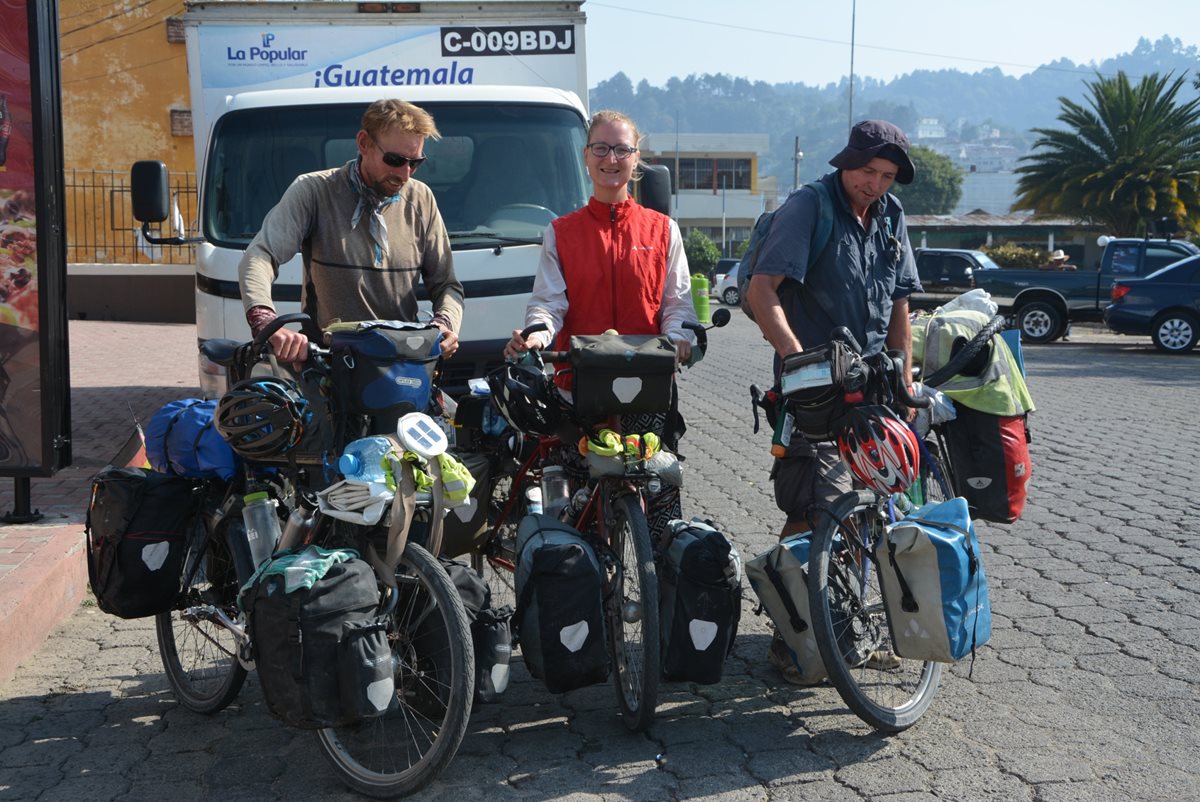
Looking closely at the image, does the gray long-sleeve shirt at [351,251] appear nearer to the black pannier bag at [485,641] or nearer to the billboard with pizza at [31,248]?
the black pannier bag at [485,641]

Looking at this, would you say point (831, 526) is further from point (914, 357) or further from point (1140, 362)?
point (1140, 362)

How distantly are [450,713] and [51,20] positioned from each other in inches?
167

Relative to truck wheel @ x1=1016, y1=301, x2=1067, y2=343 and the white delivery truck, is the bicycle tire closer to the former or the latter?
the white delivery truck

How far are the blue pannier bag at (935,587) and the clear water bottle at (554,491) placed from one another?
1097 millimetres

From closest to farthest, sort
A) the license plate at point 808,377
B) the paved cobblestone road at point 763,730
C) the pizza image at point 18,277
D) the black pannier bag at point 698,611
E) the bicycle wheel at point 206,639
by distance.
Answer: the paved cobblestone road at point 763,730, the black pannier bag at point 698,611, the license plate at point 808,377, the bicycle wheel at point 206,639, the pizza image at point 18,277

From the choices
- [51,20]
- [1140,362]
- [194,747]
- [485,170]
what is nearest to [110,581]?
[194,747]

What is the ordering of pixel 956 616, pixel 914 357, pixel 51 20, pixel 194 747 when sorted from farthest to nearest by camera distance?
1. pixel 51 20
2. pixel 914 357
3. pixel 194 747
4. pixel 956 616

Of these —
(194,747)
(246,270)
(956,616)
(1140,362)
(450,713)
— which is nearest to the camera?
(450,713)

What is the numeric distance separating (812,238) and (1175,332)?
1807 centimetres

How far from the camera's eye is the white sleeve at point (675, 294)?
4746mm

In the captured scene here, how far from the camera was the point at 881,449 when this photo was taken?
4.13 m

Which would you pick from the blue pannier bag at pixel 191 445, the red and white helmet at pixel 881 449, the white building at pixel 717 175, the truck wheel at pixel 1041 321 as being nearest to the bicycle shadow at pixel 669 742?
the red and white helmet at pixel 881 449

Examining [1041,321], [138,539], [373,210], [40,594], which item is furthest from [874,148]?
[1041,321]

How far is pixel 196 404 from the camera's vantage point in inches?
175
